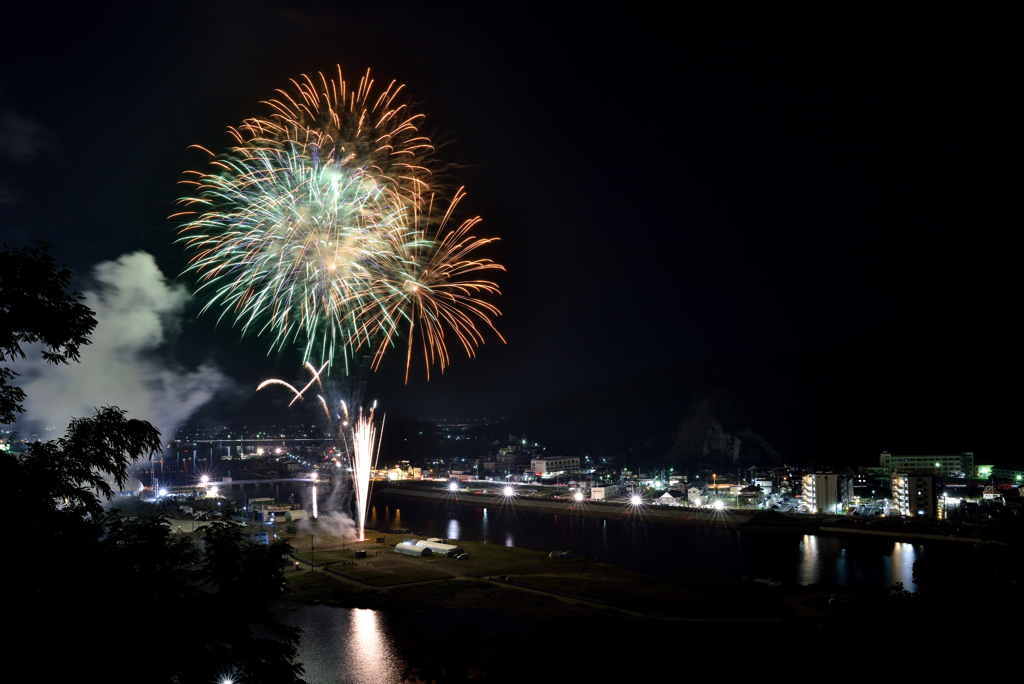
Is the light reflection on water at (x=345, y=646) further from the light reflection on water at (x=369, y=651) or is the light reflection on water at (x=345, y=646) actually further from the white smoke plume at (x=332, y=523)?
the white smoke plume at (x=332, y=523)

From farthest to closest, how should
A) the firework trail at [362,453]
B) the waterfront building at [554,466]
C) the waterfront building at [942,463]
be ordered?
1. the waterfront building at [554,466]
2. the waterfront building at [942,463]
3. the firework trail at [362,453]

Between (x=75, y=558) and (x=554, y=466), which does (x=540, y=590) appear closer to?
(x=75, y=558)

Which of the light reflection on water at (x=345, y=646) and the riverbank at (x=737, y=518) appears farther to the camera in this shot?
the riverbank at (x=737, y=518)

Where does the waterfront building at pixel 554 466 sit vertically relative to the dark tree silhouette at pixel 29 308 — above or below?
below

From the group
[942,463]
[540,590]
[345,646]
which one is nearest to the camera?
[345,646]

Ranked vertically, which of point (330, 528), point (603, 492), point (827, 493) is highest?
point (827, 493)

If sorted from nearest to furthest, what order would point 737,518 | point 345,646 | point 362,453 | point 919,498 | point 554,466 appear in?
point 345,646 → point 362,453 → point 919,498 → point 737,518 → point 554,466

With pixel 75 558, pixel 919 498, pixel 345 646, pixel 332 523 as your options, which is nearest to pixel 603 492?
pixel 919 498

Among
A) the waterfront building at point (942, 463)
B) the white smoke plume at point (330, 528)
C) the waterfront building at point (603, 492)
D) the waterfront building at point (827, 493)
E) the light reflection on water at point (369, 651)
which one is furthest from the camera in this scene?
the waterfront building at point (942, 463)

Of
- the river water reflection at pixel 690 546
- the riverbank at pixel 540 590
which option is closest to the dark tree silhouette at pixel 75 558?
the riverbank at pixel 540 590

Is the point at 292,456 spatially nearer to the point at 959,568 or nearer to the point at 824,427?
the point at 824,427

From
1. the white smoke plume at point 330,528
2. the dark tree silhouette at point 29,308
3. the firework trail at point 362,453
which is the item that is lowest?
the white smoke plume at point 330,528

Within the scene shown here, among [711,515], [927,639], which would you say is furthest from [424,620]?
[711,515]
